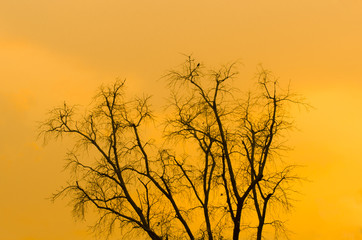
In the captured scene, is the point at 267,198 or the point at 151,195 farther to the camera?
the point at 151,195

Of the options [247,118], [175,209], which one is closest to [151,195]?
[175,209]

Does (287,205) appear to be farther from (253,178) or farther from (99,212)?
(99,212)

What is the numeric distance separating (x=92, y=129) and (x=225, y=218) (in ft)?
18.4

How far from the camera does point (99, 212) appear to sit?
21906mm

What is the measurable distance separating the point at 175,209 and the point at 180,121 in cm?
305

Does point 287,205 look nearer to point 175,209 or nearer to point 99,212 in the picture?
point 175,209

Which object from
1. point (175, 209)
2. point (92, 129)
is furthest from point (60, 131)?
point (175, 209)

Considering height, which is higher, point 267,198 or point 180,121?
point 180,121

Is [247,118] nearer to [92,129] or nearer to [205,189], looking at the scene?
[205,189]

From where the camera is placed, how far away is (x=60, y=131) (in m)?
22.6

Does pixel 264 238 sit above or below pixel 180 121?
below

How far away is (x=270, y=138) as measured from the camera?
840 inches

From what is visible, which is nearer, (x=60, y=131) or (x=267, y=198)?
(x=267, y=198)

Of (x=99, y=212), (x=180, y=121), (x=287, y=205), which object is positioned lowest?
(x=99, y=212)
